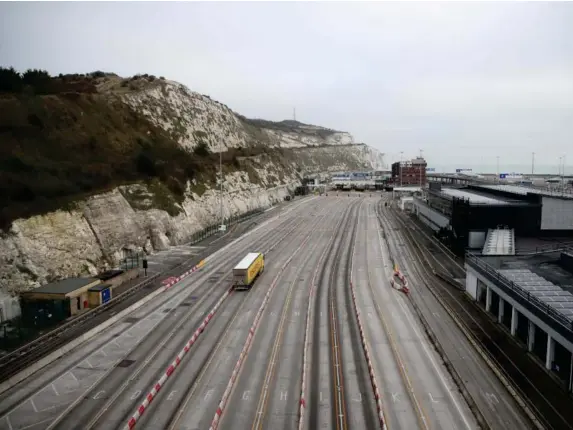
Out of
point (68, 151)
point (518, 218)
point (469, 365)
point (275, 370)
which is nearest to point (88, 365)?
point (275, 370)

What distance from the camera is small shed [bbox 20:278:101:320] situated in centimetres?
3316

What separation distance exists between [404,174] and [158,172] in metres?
125

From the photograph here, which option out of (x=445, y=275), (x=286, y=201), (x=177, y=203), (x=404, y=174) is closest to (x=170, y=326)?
(x=445, y=275)

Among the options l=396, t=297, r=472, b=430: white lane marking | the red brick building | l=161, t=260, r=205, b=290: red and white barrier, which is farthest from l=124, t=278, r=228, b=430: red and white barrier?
the red brick building

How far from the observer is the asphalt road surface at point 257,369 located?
71.5ft

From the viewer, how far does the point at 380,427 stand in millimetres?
20703

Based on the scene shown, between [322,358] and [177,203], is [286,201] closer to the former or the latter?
[177,203]

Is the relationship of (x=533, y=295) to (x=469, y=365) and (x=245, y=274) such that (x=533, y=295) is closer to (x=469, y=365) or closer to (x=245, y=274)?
(x=469, y=365)

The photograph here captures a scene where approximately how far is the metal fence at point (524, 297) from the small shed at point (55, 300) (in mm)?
32099

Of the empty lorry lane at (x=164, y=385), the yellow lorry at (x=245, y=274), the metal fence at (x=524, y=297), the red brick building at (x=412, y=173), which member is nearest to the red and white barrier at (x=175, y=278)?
the yellow lorry at (x=245, y=274)

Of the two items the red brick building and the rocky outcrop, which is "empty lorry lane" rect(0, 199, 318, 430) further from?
the red brick building

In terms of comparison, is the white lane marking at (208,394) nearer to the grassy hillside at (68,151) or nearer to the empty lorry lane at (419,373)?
the empty lorry lane at (419,373)

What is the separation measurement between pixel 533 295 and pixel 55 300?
3356cm

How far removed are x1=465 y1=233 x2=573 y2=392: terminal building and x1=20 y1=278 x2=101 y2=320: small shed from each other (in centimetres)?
3209
